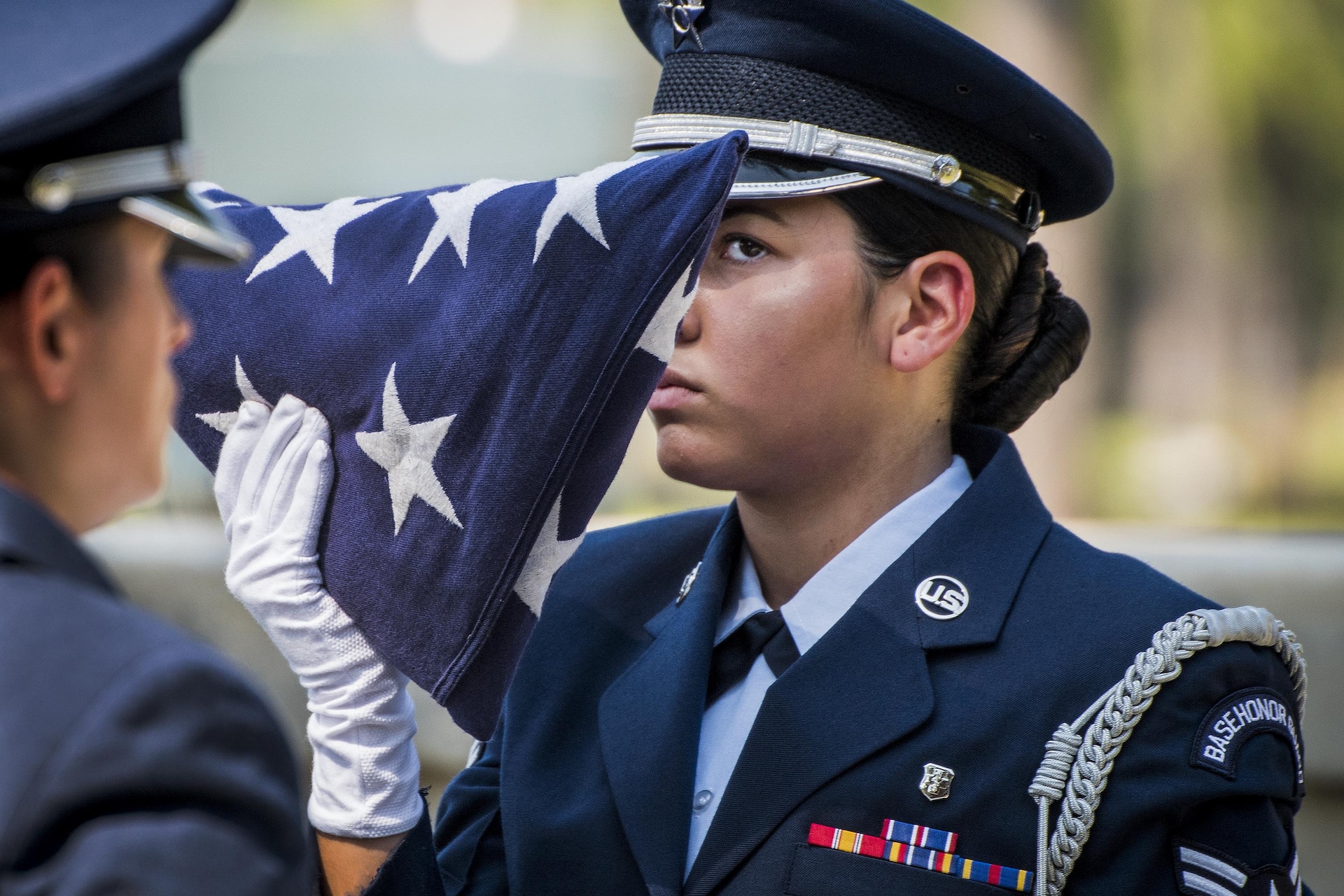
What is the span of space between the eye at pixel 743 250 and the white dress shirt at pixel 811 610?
409mm

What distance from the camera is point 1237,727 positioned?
1617mm

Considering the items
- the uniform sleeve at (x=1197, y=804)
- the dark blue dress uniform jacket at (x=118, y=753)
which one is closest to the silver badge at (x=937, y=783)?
the uniform sleeve at (x=1197, y=804)

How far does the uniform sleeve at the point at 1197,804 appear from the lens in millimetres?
1564

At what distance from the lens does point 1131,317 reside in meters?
4.81

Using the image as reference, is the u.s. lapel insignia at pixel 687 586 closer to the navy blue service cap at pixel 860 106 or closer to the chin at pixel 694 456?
the chin at pixel 694 456

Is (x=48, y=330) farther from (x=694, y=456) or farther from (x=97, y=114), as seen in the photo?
(x=694, y=456)

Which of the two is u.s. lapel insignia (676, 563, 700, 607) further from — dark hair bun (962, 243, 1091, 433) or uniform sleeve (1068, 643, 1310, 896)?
uniform sleeve (1068, 643, 1310, 896)

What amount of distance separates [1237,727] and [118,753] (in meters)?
1.24

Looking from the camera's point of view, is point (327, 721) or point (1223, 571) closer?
point (327, 721)

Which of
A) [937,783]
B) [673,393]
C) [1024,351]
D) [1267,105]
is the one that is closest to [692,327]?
[673,393]

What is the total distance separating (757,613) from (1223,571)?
2012 millimetres

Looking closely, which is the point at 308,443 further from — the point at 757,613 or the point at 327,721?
the point at 757,613

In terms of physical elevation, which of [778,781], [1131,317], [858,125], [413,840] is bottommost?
[413,840]

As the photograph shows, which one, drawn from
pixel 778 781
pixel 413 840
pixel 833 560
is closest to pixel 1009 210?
pixel 833 560
